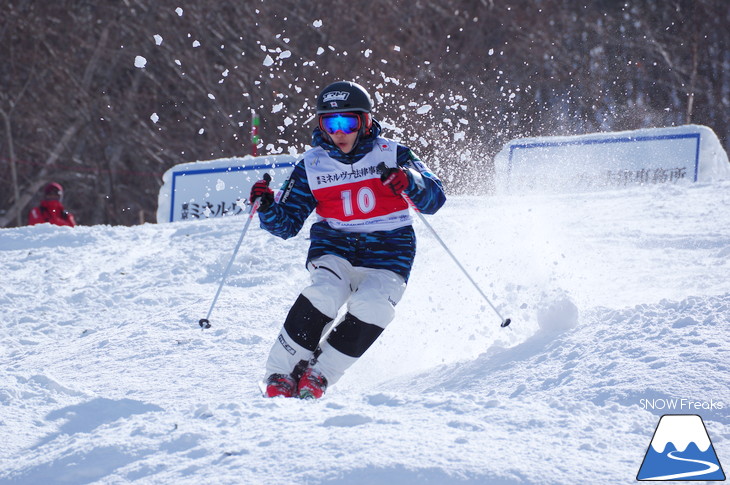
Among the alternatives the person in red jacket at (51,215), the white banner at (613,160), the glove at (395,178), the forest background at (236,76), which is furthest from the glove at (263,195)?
the forest background at (236,76)

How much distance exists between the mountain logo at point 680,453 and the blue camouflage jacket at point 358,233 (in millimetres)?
1558

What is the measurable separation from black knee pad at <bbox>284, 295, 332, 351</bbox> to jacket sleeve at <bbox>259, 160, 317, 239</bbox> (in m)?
0.46

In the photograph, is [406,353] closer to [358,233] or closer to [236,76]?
[358,233]

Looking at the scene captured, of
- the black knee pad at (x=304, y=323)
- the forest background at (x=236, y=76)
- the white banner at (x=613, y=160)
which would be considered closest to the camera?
the black knee pad at (x=304, y=323)

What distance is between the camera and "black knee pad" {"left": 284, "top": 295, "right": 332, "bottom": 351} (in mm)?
4051

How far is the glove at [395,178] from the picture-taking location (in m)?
4.06

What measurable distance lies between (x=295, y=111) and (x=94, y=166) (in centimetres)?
553

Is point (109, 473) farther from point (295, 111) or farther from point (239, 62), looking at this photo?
point (239, 62)

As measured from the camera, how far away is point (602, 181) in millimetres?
10938

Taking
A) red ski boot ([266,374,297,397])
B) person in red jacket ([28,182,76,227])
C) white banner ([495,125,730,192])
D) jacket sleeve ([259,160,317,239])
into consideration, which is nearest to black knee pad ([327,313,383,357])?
red ski boot ([266,374,297,397])

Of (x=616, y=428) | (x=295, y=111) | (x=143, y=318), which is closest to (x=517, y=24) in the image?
(x=295, y=111)

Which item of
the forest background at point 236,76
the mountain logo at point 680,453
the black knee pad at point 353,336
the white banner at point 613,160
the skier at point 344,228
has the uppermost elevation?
the forest background at point 236,76

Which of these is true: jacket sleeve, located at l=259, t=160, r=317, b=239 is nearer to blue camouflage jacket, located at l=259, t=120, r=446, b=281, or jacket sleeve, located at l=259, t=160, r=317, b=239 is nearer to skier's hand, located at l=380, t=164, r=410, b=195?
blue camouflage jacket, located at l=259, t=120, r=446, b=281

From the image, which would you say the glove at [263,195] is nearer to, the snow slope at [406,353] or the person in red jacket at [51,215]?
the snow slope at [406,353]
